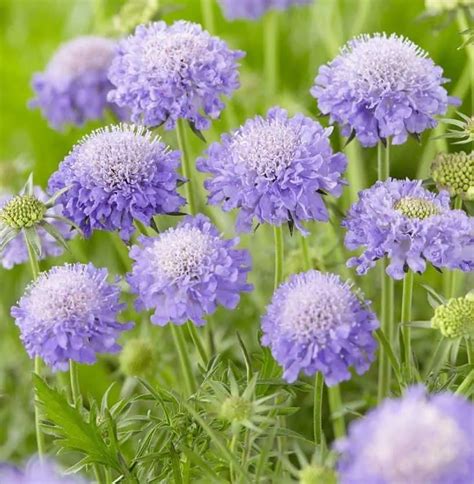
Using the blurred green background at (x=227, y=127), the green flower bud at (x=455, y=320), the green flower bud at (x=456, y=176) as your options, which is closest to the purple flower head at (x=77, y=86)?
the blurred green background at (x=227, y=127)

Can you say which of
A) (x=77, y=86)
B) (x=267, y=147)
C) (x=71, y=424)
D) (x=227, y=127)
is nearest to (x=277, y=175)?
(x=267, y=147)

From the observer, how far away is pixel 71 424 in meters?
0.77

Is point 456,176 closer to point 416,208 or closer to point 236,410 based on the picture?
point 416,208

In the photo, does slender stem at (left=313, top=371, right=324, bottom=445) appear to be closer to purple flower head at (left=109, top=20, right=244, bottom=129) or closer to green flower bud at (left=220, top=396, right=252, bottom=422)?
green flower bud at (left=220, top=396, right=252, bottom=422)

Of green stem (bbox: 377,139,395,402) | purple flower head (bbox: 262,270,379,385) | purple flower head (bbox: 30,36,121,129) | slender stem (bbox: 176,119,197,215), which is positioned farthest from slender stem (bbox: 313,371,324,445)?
purple flower head (bbox: 30,36,121,129)

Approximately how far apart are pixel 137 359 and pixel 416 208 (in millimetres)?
414

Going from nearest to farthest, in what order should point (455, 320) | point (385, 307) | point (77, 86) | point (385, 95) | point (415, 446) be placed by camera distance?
1. point (415, 446)
2. point (455, 320)
3. point (385, 95)
4. point (385, 307)
5. point (77, 86)

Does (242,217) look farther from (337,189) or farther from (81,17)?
(81,17)

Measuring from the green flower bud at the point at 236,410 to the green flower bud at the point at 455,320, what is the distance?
17 centimetres

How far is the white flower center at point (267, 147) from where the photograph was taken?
32.2 inches

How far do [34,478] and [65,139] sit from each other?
136cm

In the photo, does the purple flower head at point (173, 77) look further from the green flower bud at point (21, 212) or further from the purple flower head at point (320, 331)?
the purple flower head at point (320, 331)

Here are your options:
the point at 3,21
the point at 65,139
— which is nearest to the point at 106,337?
the point at 65,139

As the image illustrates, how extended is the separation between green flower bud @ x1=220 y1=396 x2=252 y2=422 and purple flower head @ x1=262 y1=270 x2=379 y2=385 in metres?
0.04
